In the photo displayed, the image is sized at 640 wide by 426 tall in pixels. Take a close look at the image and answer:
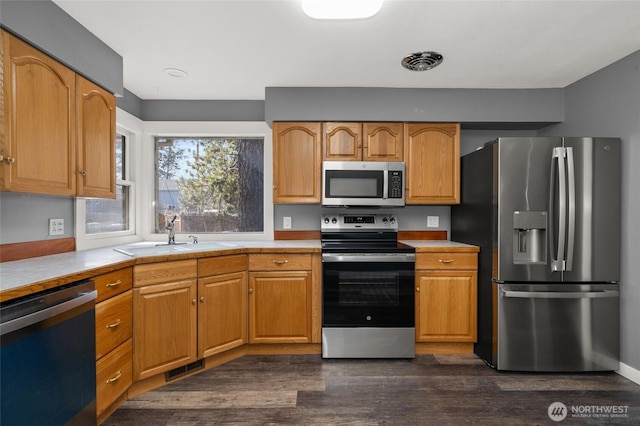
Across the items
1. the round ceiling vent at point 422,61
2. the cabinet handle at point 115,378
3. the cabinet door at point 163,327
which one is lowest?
the cabinet handle at point 115,378

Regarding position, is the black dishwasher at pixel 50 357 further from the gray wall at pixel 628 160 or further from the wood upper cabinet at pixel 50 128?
the gray wall at pixel 628 160

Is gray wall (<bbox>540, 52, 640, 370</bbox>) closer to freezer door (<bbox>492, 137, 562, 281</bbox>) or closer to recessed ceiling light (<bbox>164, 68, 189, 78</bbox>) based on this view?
freezer door (<bbox>492, 137, 562, 281</bbox>)

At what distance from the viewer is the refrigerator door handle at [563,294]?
7.48 feet

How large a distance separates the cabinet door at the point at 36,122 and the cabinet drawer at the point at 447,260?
247 cm

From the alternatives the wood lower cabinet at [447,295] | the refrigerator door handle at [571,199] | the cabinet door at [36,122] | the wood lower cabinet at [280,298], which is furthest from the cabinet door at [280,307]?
the refrigerator door handle at [571,199]

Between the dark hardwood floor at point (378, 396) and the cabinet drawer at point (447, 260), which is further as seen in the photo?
the cabinet drawer at point (447, 260)

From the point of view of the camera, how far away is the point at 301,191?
2.87 m

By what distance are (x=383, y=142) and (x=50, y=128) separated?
7.64 feet

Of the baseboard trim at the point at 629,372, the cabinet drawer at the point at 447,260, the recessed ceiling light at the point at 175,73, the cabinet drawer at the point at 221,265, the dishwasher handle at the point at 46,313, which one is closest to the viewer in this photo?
the dishwasher handle at the point at 46,313

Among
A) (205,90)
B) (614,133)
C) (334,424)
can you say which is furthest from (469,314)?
(205,90)

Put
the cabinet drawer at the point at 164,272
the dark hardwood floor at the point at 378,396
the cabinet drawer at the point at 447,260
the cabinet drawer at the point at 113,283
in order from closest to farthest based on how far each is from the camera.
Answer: the cabinet drawer at the point at 113,283
the dark hardwood floor at the point at 378,396
the cabinet drawer at the point at 164,272
the cabinet drawer at the point at 447,260

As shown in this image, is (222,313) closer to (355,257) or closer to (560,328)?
(355,257)

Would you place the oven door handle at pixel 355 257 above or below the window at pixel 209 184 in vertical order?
below

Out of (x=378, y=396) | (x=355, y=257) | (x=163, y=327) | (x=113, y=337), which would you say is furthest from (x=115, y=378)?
(x=355, y=257)
